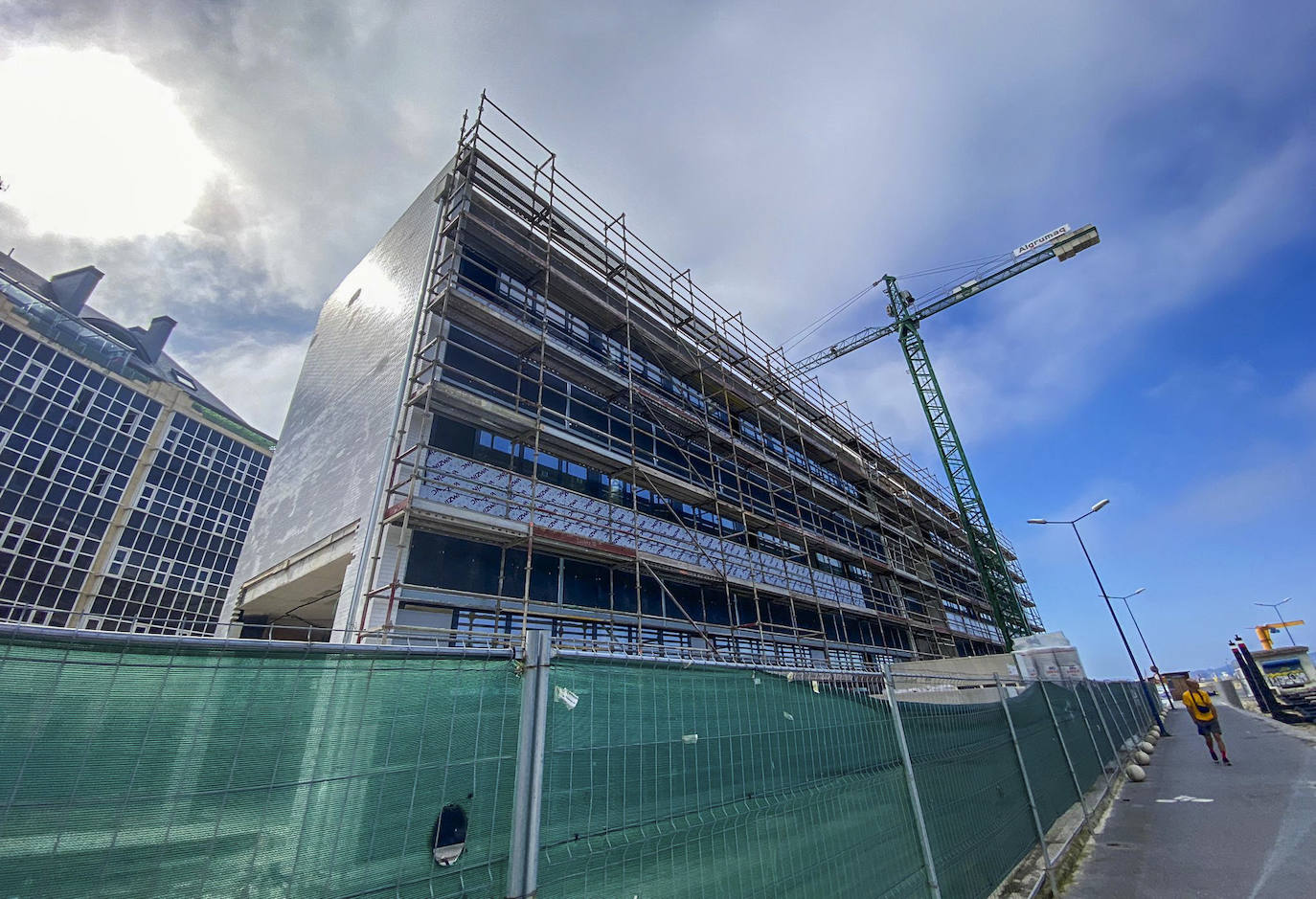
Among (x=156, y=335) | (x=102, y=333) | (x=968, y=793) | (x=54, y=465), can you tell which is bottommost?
(x=968, y=793)

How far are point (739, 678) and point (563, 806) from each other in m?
1.50

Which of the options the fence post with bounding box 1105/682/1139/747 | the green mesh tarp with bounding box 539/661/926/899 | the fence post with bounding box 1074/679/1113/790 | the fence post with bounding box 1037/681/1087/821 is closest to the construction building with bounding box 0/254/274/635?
the green mesh tarp with bounding box 539/661/926/899

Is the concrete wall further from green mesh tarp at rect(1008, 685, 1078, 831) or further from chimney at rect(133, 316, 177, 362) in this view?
chimney at rect(133, 316, 177, 362)

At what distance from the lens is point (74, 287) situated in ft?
133

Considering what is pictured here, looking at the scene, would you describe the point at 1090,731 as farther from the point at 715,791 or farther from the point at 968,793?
the point at 715,791

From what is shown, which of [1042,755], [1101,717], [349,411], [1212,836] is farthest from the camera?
[349,411]

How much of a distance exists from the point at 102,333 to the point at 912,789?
5501 cm

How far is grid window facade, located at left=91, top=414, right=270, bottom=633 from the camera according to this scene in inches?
1481

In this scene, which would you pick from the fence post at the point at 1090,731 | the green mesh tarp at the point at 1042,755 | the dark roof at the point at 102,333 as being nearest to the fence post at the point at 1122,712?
the fence post at the point at 1090,731

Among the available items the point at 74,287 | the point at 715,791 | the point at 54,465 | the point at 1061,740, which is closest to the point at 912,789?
the point at 715,791

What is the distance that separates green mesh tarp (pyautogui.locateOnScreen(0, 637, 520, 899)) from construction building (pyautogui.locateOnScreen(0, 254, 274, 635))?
39.0m

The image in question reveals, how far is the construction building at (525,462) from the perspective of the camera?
995cm

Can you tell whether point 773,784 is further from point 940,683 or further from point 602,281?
point 602,281

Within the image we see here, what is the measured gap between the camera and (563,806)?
2404mm
